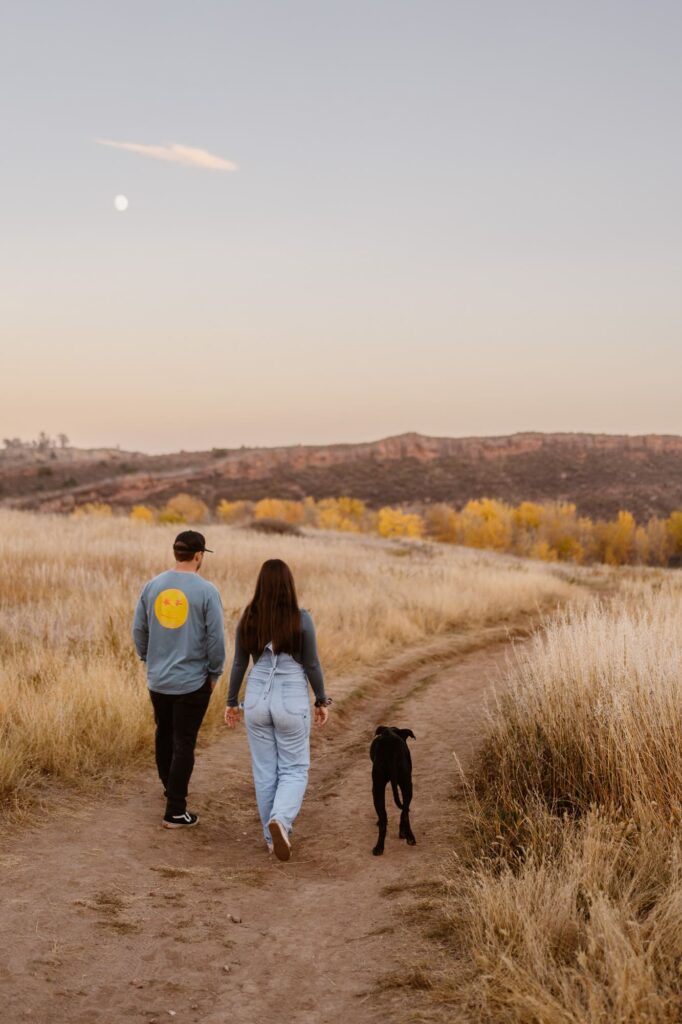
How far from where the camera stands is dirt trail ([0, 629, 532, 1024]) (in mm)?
3607

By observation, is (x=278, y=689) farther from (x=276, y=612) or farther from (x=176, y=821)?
(x=176, y=821)

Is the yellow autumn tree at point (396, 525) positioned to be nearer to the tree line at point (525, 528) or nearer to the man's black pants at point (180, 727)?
the tree line at point (525, 528)

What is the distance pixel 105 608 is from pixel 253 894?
23.4 ft

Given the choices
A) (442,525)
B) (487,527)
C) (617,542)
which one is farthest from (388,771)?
(617,542)

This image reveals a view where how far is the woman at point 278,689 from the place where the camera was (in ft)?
17.4

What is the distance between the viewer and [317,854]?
5543 mm

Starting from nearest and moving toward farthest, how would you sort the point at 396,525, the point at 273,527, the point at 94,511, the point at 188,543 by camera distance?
1. the point at 188,543
2. the point at 273,527
3. the point at 94,511
4. the point at 396,525

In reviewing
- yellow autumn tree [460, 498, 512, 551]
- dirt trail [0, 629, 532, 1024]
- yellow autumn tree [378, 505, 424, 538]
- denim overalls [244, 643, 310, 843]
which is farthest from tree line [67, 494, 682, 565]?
denim overalls [244, 643, 310, 843]

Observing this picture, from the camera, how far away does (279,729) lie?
17.8 ft

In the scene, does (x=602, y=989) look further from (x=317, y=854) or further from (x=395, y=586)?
(x=395, y=586)

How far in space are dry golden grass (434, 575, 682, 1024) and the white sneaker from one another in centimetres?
115

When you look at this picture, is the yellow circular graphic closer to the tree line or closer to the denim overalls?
the denim overalls

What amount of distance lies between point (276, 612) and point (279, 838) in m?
1.46

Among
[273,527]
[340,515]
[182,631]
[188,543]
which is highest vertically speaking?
[188,543]
